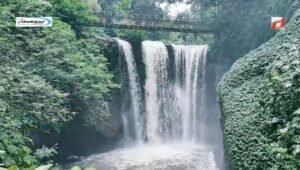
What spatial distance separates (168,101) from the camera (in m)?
17.1

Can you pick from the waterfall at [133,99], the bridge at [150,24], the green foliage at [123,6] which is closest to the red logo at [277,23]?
the bridge at [150,24]

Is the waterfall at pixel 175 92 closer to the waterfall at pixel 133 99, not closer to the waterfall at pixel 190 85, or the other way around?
the waterfall at pixel 190 85

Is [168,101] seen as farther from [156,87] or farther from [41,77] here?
[41,77]

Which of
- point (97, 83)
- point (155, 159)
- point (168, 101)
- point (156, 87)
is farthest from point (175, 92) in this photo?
point (97, 83)

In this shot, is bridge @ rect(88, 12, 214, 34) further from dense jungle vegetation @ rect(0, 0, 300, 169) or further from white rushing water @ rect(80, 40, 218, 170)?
white rushing water @ rect(80, 40, 218, 170)

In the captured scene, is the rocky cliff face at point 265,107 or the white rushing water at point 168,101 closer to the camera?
the rocky cliff face at point 265,107

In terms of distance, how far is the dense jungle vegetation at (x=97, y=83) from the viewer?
537cm

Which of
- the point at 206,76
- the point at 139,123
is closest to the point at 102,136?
the point at 139,123

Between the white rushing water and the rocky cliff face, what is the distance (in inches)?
194

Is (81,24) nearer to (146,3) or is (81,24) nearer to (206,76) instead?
(206,76)

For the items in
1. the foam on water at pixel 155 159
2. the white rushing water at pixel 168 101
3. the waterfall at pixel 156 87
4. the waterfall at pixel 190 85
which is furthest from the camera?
the waterfall at pixel 190 85

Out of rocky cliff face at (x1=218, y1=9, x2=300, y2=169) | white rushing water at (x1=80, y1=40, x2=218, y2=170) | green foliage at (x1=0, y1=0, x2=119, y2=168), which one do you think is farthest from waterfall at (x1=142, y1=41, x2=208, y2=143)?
rocky cliff face at (x1=218, y1=9, x2=300, y2=169)

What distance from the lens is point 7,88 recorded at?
250 inches

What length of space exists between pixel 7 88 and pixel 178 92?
11.7m
